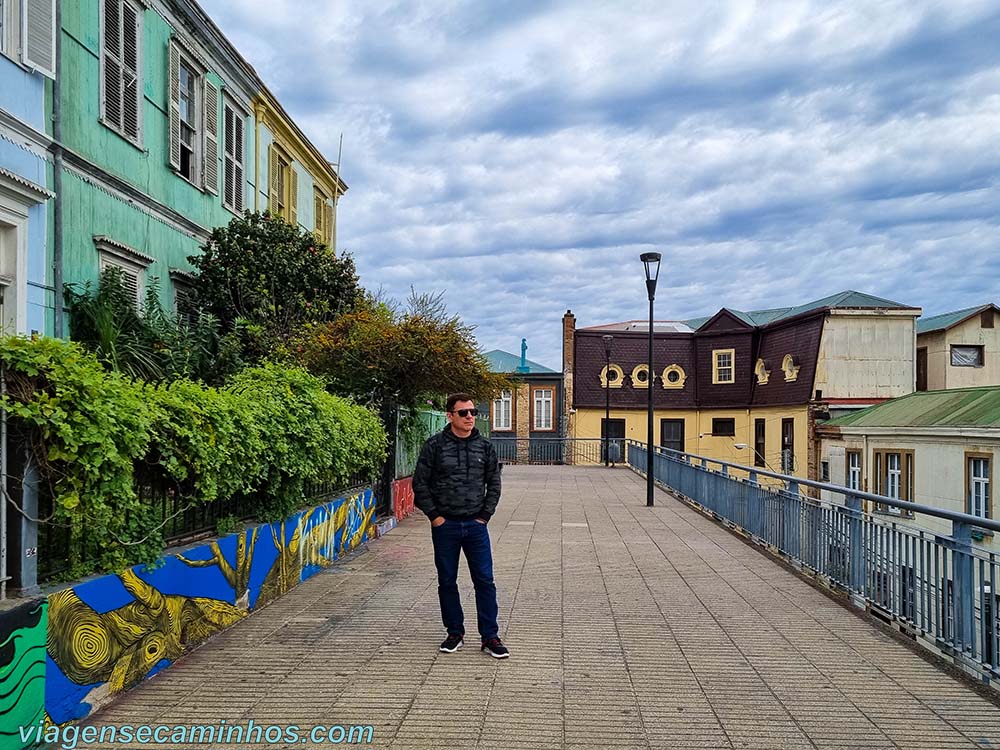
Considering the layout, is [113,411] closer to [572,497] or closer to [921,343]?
[572,497]

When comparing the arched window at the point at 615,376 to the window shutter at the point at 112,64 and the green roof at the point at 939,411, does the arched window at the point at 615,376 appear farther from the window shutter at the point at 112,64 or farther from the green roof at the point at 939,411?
the window shutter at the point at 112,64

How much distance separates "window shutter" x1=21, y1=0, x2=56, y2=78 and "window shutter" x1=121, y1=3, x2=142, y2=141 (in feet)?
7.22

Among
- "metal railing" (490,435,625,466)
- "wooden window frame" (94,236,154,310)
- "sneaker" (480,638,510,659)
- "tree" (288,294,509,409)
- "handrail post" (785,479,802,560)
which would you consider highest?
"wooden window frame" (94,236,154,310)

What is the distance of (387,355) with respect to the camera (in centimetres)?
1470

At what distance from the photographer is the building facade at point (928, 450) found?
78.9 ft

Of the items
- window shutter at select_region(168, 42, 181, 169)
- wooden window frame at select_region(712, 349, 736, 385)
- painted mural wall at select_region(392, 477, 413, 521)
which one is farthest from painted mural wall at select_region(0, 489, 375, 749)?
wooden window frame at select_region(712, 349, 736, 385)

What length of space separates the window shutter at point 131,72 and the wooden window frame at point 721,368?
38425mm

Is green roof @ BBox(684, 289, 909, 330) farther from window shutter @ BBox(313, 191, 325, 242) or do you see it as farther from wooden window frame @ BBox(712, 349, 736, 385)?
window shutter @ BBox(313, 191, 325, 242)

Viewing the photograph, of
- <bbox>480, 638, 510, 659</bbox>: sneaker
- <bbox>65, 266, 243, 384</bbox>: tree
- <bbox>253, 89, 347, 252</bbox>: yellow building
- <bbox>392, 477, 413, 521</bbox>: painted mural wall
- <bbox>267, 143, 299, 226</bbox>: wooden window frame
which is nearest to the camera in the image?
<bbox>480, 638, 510, 659</bbox>: sneaker

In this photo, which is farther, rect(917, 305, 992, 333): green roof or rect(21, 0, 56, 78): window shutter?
rect(917, 305, 992, 333): green roof

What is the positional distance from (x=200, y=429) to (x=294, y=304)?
32.1 feet

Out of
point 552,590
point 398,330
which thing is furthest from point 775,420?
point 552,590

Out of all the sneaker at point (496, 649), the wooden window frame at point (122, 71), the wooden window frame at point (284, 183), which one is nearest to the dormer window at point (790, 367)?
the wooden window frame at point (284, 183)

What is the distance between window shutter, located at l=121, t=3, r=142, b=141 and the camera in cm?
1223
